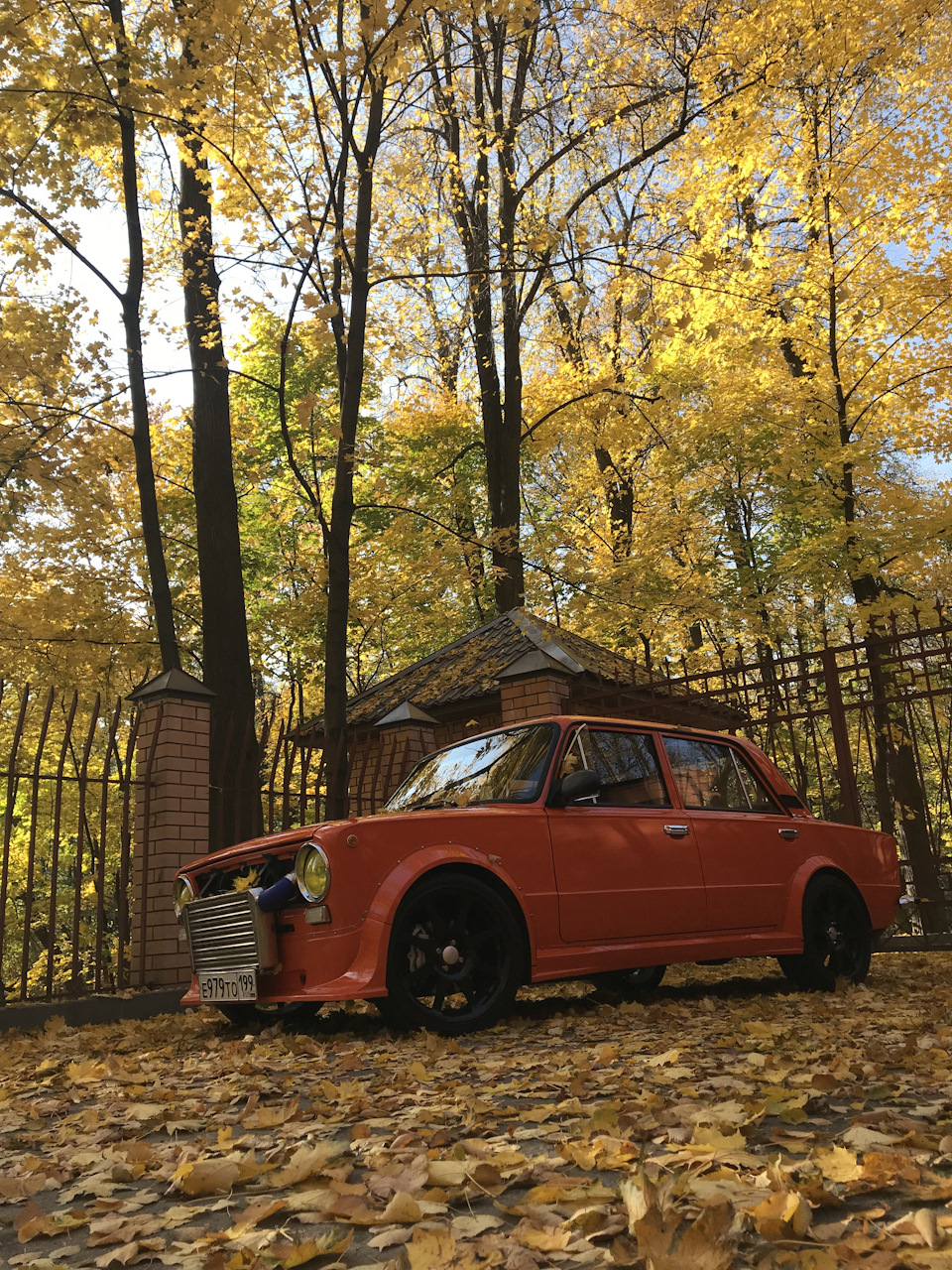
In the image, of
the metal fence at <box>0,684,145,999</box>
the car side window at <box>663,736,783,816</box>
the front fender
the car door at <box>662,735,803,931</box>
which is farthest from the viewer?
the metal fence at <box>0,684,145,999</box>

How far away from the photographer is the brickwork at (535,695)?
10.1 m

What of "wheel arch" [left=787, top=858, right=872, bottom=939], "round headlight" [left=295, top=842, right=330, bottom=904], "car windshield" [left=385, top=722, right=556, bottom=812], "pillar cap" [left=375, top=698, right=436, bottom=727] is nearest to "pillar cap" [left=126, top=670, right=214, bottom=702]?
"car windshield" [left=385, top=722, right=556, bottom=812]

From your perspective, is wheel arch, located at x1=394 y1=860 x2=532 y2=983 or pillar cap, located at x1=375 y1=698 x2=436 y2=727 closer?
wheel arch, located at x1=394 y1=860 x2=532 y2=983

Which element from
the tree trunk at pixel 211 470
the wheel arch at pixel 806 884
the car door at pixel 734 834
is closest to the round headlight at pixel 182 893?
the car door at pixel 734 834

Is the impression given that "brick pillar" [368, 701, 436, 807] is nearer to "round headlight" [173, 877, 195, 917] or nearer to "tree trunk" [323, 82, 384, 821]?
"tree trunk" [323, 82, 384, 821]

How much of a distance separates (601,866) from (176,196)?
1051 cm

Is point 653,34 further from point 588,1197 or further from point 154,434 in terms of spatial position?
point 588,1197

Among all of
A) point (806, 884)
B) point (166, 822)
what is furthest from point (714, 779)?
point (166, 822)

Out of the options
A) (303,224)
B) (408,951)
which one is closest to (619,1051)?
(408,951)

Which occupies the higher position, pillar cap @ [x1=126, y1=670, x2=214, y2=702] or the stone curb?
pillar cap @ [x1=126, y1=670, x2=214, y2=702]

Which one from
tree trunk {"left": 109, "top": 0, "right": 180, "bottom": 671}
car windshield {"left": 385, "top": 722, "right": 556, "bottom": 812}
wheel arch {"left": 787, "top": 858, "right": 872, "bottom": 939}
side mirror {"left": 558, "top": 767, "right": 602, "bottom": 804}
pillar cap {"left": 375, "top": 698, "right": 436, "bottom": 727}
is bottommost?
wheel arch {"left": 787, "top": 858, "right": 872, "bottom": 939}

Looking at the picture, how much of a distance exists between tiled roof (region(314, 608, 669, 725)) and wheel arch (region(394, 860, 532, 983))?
6.88 m

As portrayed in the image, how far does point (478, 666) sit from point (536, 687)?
3.65 m

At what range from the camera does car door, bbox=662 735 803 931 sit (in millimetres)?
5957
